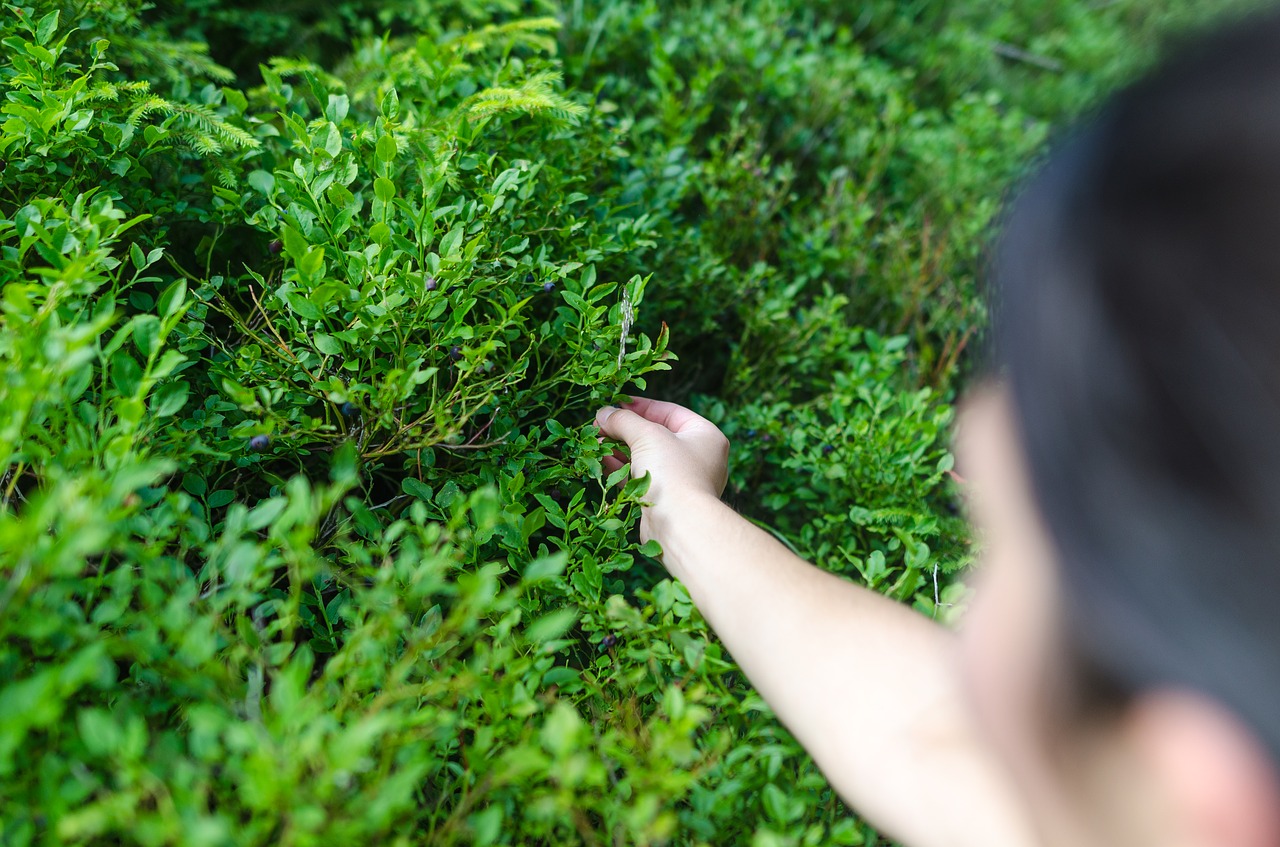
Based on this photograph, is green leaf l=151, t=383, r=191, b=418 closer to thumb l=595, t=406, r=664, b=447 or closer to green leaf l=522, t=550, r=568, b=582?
green leaf l=522, t=550, r=568, b=582

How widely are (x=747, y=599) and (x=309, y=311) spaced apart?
31.5 inches

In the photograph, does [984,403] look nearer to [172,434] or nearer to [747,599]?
[747,599]

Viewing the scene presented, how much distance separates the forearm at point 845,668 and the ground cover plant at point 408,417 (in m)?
0.06

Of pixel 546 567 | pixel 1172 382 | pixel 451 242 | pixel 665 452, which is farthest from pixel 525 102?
pixel 1172 382

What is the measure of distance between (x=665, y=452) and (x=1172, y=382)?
874 mm

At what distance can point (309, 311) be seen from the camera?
1.22m

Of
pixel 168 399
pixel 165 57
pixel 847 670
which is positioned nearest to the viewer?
pixel 168 399

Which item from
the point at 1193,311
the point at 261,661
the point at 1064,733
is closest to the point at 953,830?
the point at 1064,733

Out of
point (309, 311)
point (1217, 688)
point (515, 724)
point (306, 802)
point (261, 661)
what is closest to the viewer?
point (1217, 688)

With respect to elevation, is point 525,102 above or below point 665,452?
above

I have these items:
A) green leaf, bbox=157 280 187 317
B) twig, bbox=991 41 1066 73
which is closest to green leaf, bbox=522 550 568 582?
green leaf, bbox=157 280 187 317

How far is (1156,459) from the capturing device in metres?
0.64

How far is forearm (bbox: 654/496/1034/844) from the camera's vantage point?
107 cm

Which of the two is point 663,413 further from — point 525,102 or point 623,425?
point 525,102
